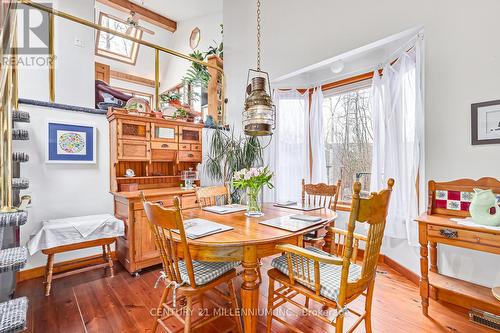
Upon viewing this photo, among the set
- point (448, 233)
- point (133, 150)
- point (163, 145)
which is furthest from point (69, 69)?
point (448, 233)

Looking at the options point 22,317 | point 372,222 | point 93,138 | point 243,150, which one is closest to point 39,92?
point 93,138

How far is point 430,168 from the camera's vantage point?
2.18 meters

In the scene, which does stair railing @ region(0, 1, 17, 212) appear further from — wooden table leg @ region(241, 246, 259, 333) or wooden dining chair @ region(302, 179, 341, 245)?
wooden dining chair @ region(302, 179, 341, 245)

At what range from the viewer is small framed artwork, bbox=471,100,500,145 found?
181 cm

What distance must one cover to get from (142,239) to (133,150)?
1016mm

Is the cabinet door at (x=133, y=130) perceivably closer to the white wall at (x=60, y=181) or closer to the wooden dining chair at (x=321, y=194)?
the white wall at (x=60, y=181)

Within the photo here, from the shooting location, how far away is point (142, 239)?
8.42ft

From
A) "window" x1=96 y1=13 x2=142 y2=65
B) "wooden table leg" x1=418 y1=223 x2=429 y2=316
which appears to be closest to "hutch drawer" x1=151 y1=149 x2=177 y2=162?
"wooden table leg" x1=418 y1=223 x2=429 y2=316

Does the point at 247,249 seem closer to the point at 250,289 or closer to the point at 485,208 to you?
the point at 250,289

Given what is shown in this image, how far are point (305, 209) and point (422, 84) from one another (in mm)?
1545

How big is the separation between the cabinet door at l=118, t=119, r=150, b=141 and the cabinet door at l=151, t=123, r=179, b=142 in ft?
0.30

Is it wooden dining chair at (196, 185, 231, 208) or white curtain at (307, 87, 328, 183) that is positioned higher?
white curtain at (307, 87, 328, 183)

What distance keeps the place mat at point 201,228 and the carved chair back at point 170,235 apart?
3.4 inches

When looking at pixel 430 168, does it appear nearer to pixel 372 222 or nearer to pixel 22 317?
pixel 372 222
